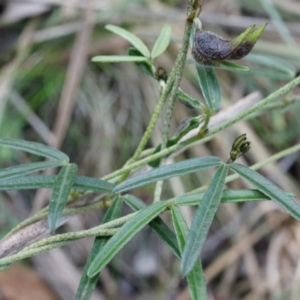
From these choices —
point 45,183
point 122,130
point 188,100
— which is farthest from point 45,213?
point 122,130

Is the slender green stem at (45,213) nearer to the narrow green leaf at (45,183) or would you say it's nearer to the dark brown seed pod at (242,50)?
the narrow green leaf at (45,183)

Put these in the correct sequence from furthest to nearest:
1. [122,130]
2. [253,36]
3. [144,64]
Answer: [122,130] < [144,64] < [253,36]

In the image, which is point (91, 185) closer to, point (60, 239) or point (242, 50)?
point (60, 239)

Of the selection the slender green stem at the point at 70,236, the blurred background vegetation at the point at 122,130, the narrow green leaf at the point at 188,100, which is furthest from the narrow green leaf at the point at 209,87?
the blurred background vegetation at the point at 122,130

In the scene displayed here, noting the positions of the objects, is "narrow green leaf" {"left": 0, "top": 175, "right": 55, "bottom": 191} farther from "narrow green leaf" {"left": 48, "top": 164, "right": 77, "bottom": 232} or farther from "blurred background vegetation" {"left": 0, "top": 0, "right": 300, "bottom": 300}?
"blurred background vegetation" {"left": 0, "top": 0, "right": 300, "bottom": 300}

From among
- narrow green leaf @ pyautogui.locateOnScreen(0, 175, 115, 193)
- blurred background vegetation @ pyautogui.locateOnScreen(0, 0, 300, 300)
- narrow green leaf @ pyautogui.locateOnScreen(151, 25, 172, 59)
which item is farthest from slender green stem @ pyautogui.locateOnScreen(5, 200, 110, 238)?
blurred background vegetation @ pyautogui.locateOnScreen(0, 0, 300, 300)
